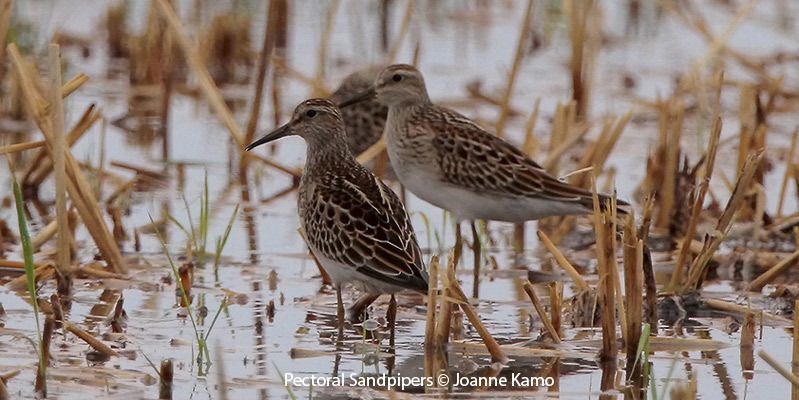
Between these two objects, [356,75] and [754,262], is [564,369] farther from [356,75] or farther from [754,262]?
[356,75]

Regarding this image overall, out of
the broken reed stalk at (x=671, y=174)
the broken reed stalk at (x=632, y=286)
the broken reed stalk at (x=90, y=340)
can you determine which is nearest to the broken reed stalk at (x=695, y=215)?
the broken reed stalk at (x=632, y=286)

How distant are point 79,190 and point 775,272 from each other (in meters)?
3.17

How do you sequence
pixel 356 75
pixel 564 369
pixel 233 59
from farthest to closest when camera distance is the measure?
pixel 233 59
pixel 356 75
pixel 564 369

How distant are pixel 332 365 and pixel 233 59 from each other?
7213 millimetres

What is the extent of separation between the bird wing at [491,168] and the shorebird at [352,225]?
92 cm

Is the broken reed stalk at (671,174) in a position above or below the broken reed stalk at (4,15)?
below

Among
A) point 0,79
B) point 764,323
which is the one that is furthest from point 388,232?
point 0,79

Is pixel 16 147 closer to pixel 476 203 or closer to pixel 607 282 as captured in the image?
pixel 476 203

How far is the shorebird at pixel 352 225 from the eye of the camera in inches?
267

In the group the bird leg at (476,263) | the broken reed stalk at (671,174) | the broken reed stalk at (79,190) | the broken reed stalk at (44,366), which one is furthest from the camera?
the broken reed stalk at (671,174)

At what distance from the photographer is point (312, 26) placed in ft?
49.2

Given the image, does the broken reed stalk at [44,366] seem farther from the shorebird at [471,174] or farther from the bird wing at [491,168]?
the bird wing at [491,168]

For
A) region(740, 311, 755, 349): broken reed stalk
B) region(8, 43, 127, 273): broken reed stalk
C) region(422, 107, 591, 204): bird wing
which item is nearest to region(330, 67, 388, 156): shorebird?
region(422, 107, 591, 204): bird wing

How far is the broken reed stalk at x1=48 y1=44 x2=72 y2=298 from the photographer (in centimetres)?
673
